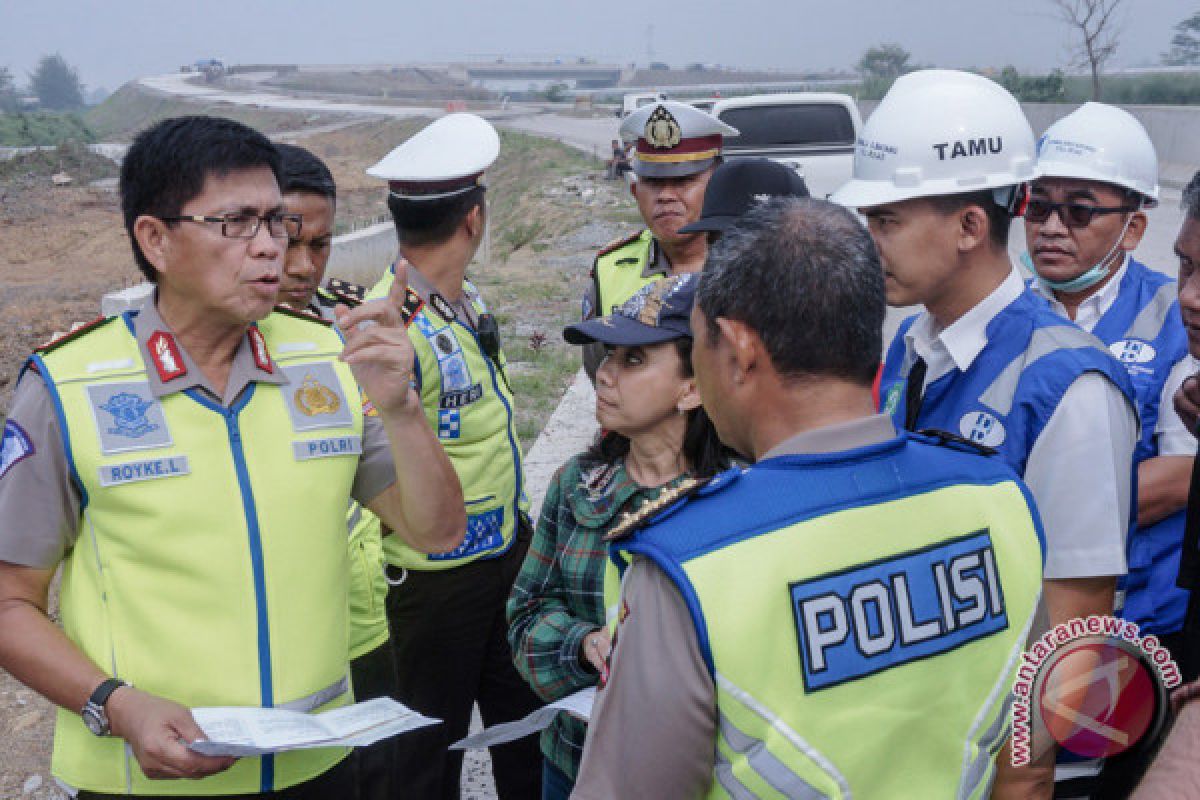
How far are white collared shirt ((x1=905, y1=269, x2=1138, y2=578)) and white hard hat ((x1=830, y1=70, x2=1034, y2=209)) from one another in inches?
→ 24.5

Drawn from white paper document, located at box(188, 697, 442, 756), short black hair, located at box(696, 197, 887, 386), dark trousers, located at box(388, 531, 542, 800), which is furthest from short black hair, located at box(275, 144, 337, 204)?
short black hair, located at box(696, 197, 887, 386)

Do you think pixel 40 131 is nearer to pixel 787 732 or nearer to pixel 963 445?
pixel 963 445

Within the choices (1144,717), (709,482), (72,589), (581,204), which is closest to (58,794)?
(72,589)

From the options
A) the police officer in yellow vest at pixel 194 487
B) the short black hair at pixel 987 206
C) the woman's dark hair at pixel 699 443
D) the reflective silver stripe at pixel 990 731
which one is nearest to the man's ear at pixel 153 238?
the police officer in yellow vest at pixel 194 487

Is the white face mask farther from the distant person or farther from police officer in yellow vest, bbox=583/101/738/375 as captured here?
the distant person

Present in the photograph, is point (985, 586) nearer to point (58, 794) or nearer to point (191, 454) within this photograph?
point (191, 454)

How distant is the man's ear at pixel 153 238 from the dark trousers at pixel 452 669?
1.37 meters

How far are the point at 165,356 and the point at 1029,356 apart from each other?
178cm

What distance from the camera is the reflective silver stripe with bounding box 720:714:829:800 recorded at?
1.45 metres

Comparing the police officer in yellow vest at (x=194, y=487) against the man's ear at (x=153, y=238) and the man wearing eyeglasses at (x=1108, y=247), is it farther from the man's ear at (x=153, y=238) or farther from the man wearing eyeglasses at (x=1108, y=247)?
the man wearing eyeglasses at (x=1108, y=247)

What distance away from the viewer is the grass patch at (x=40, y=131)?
52003 millimetres

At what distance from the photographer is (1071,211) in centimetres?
355

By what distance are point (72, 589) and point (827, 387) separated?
1578mm

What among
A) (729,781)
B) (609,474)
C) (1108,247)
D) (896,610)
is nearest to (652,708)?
(729,781)
